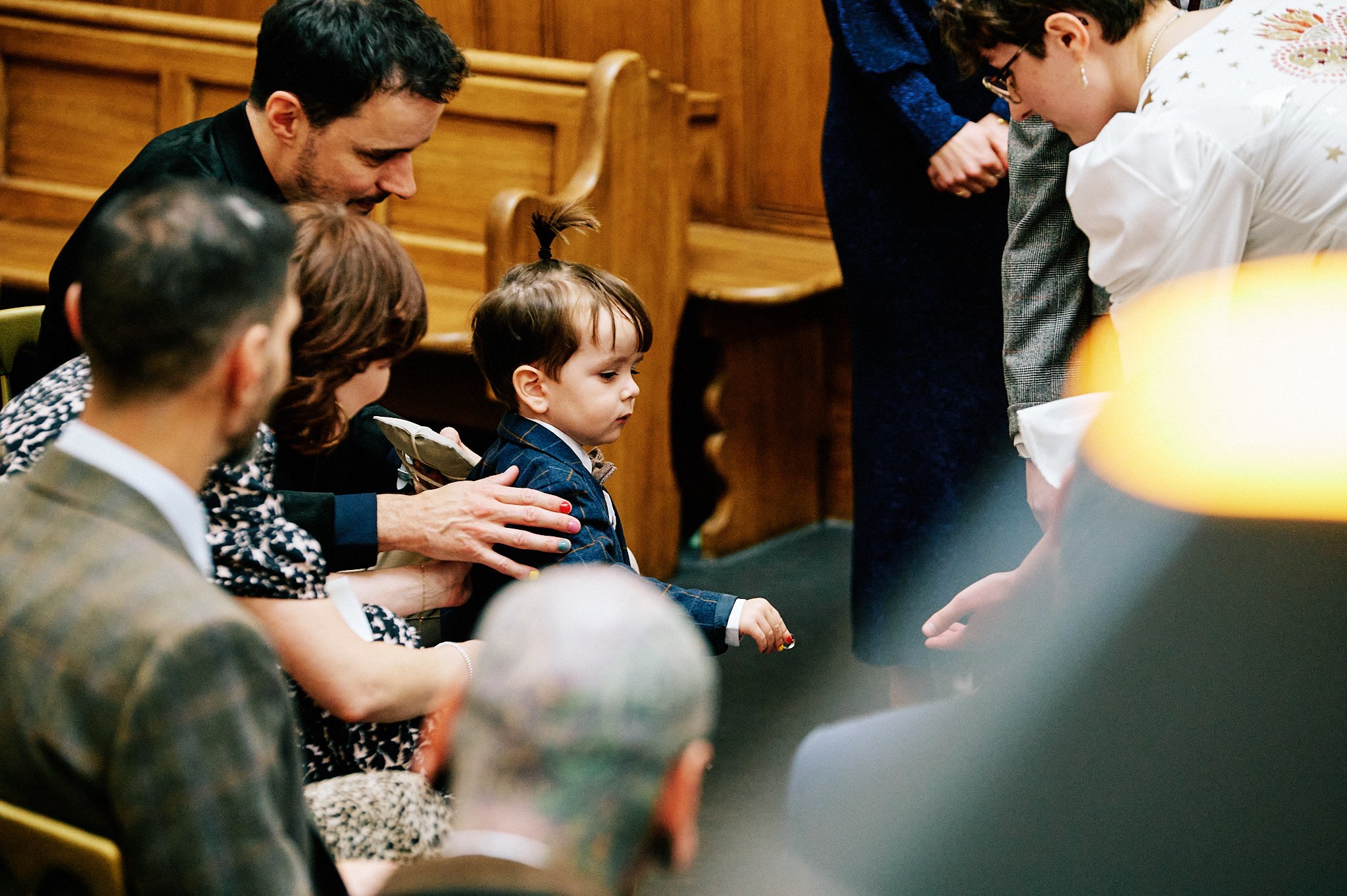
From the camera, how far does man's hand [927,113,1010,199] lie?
258cm

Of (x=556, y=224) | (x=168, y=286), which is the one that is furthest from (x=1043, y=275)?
(x=168, y=286)

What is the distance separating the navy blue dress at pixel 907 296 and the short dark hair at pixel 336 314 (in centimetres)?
132

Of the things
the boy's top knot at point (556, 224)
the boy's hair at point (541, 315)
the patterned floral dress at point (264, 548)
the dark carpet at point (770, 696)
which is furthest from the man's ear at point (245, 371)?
the dark carpet at point (770, 696)

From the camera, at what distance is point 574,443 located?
2033mm

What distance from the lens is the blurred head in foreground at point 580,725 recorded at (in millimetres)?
910

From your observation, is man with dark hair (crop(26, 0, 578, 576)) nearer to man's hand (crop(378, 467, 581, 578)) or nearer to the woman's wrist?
man's hand (crop(378, 467, 581, 578))

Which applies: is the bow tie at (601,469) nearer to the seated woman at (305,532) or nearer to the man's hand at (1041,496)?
the seated woman at (305,532)

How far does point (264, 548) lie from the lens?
146 centimetres

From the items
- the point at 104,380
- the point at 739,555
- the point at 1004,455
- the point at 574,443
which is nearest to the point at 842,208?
the point at 1004,455

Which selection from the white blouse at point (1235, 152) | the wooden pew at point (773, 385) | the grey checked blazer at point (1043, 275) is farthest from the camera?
the wooden pew at point (773, 385)

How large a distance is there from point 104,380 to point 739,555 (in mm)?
3174

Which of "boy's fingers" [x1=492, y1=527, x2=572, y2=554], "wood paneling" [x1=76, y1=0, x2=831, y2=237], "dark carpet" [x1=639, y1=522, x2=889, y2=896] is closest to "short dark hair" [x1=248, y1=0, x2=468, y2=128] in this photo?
"boy's fingers" [x1=492, y1=527, x2=572, y2=554]

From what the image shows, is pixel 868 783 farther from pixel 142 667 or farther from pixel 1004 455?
pixel 1004 455

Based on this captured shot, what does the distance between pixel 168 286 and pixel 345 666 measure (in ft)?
1.92
